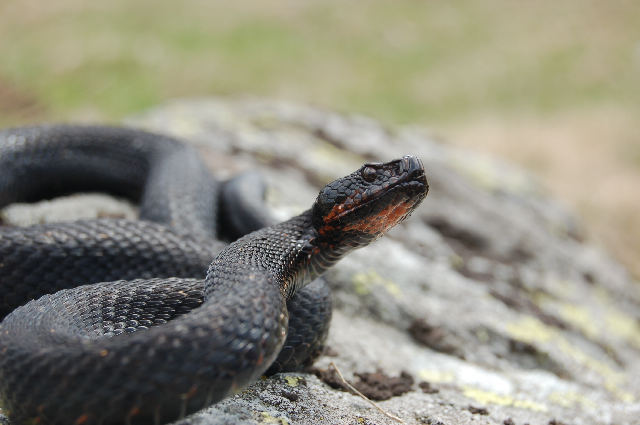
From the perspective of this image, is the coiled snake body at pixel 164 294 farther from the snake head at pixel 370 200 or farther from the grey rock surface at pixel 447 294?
the grey rock surface at pixel 447 294

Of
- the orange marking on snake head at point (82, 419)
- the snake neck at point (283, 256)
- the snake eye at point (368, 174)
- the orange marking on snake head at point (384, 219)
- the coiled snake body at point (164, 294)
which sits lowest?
the orange marking on snake head at point (82, 419)

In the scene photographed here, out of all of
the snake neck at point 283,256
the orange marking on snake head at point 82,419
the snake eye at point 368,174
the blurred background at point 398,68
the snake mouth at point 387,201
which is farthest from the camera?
the blurred background at point 398,68

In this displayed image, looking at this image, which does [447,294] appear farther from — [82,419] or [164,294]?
[82,419]

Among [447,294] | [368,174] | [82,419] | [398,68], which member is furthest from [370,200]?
[398,68]

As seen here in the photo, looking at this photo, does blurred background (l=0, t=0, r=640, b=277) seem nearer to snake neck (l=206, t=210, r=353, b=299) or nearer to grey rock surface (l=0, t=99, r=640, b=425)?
grey rock surface (l=0, t=99, r=640, b=425)

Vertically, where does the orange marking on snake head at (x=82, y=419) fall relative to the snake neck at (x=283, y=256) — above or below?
below

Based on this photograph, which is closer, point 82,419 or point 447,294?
point 82,419

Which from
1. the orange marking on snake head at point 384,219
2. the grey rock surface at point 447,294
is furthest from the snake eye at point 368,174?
the grey rock surface at point 447,294
